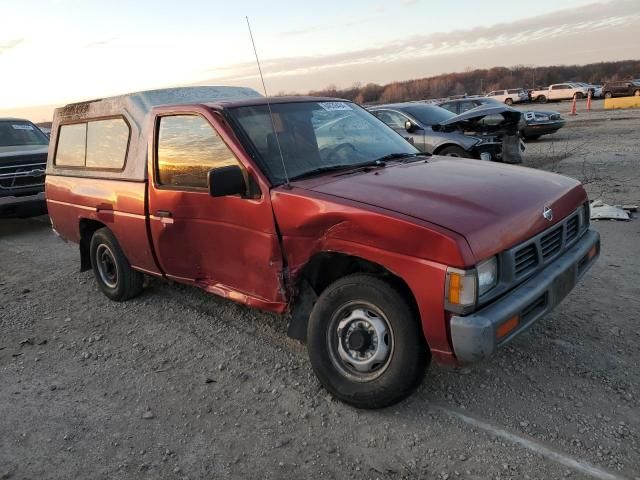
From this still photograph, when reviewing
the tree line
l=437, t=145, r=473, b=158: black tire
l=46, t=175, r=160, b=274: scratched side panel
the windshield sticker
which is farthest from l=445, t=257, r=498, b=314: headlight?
the tree line

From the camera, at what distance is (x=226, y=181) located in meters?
3.38

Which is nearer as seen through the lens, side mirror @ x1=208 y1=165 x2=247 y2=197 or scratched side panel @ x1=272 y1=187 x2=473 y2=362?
scratched side panel @ x1=272 y1=187 x2=473 y2=362

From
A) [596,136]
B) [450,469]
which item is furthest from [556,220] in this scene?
[596,136]

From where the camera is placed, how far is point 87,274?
640 cm

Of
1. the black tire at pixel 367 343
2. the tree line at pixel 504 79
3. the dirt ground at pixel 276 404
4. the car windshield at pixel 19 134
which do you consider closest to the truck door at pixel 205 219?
the black tire at pixel 367 343

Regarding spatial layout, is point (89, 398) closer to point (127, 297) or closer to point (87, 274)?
point (127, 297)

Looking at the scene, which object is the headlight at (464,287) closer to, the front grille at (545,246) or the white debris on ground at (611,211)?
the front grille at (545,246)

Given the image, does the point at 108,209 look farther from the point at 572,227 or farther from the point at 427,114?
the point at 427,114

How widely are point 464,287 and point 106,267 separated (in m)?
3.99

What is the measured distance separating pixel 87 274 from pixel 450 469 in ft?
16.7

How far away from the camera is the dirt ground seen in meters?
2.81

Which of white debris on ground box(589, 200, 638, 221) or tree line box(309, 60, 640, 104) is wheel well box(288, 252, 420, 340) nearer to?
white debris on ground box(589, 200, 638, 221)

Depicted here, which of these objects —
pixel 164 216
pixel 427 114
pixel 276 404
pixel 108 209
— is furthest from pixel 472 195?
pixel 427 114

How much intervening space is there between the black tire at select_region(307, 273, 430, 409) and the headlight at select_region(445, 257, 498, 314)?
31 cm
